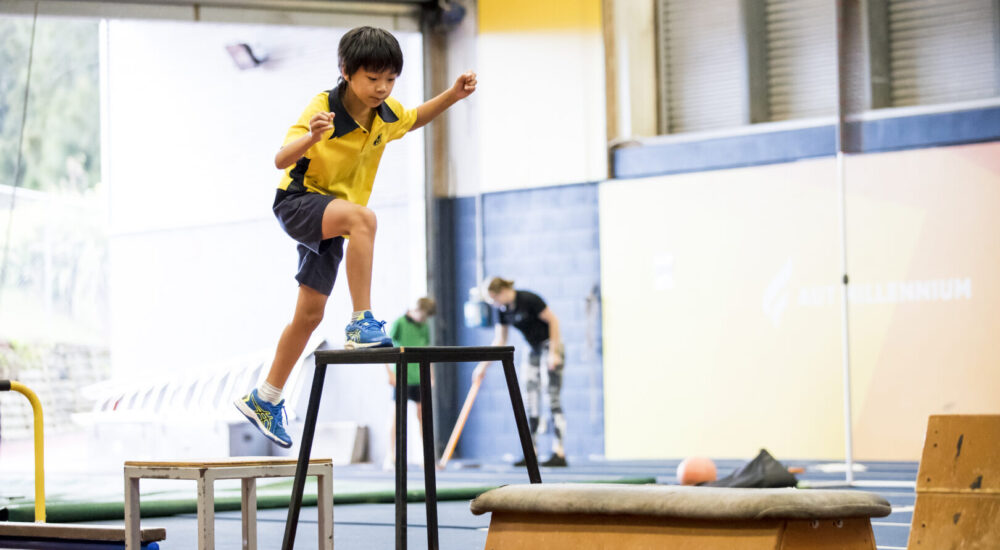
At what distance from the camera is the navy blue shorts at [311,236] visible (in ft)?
8.81

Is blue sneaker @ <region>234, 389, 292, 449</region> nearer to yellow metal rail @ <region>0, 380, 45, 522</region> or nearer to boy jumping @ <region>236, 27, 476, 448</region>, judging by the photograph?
boy jumping @ <region>236, 27, 476, 448</region>

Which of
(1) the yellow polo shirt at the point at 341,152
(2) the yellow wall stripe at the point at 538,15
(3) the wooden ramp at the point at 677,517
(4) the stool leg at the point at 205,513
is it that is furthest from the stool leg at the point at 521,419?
(2) the yellow wall stripe at the point at 538,15

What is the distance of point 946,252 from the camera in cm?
732

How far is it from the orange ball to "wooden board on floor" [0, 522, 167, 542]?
3477 millimetres

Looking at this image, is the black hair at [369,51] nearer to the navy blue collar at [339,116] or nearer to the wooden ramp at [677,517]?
the navy blue collar at [339,116]

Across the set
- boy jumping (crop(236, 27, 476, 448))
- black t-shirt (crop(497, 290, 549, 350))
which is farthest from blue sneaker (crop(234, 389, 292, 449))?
black t-shirt (crop(497, 290, 549, 350))

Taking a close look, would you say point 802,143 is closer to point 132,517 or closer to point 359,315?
Answer: point 359,315

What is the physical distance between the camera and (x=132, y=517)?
268 centimetres

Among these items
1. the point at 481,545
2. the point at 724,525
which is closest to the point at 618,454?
the point at 481,545

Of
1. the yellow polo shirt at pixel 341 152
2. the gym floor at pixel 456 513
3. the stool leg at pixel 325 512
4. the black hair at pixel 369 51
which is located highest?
the black hair at pixel 369 51

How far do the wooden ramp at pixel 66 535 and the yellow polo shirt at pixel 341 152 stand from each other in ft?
2.99

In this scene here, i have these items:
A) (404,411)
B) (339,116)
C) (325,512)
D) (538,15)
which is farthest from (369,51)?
(538,15)

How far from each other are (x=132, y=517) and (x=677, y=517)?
133 centimetres

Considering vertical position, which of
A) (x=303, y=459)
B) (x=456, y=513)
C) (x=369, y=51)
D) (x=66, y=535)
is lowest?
(x=456, y=513)
